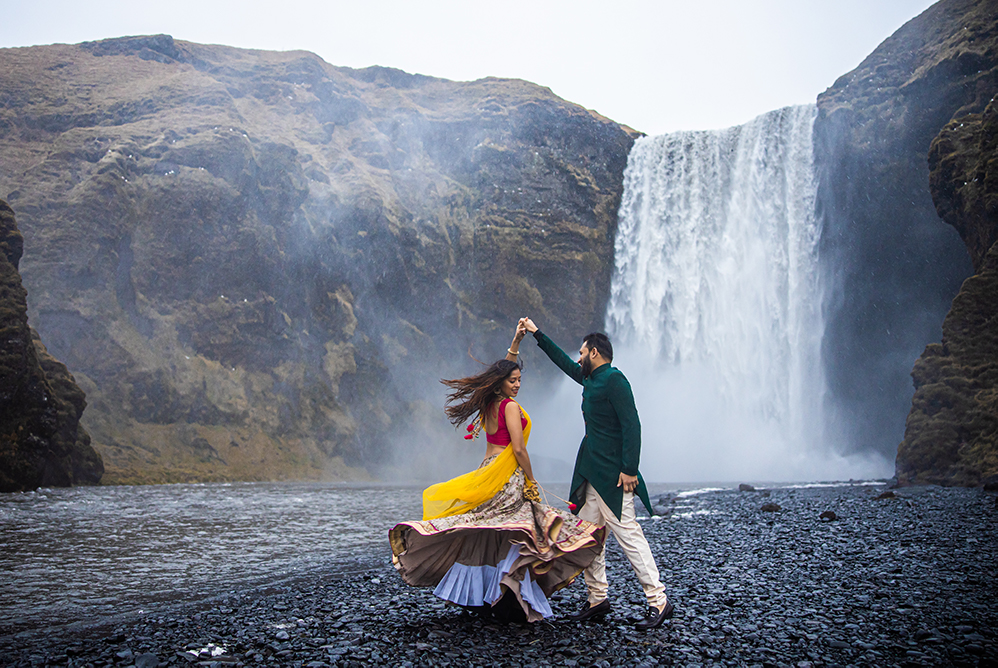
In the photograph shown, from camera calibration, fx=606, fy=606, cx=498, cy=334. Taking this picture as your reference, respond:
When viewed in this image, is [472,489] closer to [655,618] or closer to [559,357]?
[559,357]

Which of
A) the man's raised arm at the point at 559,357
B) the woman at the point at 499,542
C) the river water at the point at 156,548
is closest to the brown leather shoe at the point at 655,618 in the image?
the woman at the point at 499,542

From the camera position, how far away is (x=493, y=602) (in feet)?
17.2

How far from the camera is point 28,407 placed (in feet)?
75.0

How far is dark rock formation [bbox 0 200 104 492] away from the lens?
21.9 m

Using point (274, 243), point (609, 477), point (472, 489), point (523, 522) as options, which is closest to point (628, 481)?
point (609, 477)

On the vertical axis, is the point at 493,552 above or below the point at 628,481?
below

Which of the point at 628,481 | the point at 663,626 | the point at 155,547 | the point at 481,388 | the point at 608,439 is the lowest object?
the point at 155,547

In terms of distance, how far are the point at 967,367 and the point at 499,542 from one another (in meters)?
20.8

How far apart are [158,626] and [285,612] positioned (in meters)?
1.13

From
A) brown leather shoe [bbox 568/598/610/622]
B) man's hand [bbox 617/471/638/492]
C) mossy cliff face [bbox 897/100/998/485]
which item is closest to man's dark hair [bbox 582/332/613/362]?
man's hand [bbox 617/471/638/492]

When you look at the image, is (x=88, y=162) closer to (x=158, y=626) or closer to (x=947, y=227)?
(x=158, y=626)

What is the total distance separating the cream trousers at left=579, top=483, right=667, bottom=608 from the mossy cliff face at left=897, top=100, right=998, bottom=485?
16.3m

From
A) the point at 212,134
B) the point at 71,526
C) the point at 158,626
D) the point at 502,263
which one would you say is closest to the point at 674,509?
the point at 158,626

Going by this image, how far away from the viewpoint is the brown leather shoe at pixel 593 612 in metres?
5.40
